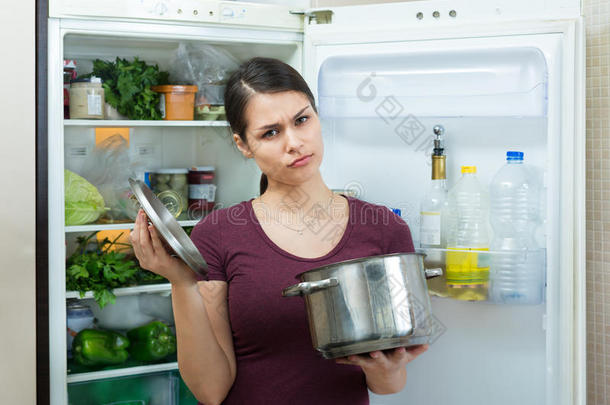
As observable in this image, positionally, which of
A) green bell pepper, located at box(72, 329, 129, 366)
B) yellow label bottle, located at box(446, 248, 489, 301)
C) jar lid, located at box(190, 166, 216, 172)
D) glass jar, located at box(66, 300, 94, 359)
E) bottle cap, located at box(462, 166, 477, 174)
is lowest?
green bell pepper, located at box(72, 329, 129, 366)

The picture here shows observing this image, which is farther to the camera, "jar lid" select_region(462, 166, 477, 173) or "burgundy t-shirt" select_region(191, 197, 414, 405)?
"jar lid" select_region(462, 166, 477, 173)

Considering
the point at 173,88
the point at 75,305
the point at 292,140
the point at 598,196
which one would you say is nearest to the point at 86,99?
the point at 173,88

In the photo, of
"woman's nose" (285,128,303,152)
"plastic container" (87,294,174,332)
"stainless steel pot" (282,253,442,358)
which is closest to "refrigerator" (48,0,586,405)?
"plastic container" (87,294,174,332)

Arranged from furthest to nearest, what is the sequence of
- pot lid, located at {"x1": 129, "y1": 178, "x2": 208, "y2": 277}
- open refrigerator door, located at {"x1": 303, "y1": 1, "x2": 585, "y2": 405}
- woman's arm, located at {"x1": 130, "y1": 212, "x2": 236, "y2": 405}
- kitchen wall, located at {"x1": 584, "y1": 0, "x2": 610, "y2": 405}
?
kitchen wall, located at {"x1": 584, "y1": 0, "x2": 610, "y2": 405} → open refrigerator door, located at {"x1": 303, "y1": 1, "x2": 585, "y2": 405} → woman's arm, located at {"x1": 130, "y1": 212, "x2": 236, "y2": 405} → pot lid, located at {"x1": 129, "y1": 178, "x2": 208, "y2": 277}

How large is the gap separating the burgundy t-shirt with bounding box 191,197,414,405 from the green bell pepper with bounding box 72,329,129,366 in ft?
2.72

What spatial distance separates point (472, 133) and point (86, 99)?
1110mm

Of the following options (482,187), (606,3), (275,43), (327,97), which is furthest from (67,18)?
(606,3)

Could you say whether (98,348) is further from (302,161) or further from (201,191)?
(302,161)

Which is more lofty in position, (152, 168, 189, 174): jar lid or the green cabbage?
(152, 168, 189, 174): jar lid

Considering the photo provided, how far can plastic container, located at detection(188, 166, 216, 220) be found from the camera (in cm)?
188

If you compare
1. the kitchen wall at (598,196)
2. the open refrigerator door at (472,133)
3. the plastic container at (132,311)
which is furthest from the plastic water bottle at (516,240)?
the plastic container at (132,311)

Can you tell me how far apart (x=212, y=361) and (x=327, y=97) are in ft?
2.63

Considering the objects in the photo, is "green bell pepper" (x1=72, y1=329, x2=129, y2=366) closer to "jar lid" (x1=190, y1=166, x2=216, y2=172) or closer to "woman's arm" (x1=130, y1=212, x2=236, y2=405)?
"jar lid" (x1=190, y1=166, x2=216, y2=172)

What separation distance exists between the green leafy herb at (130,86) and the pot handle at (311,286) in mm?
1145
